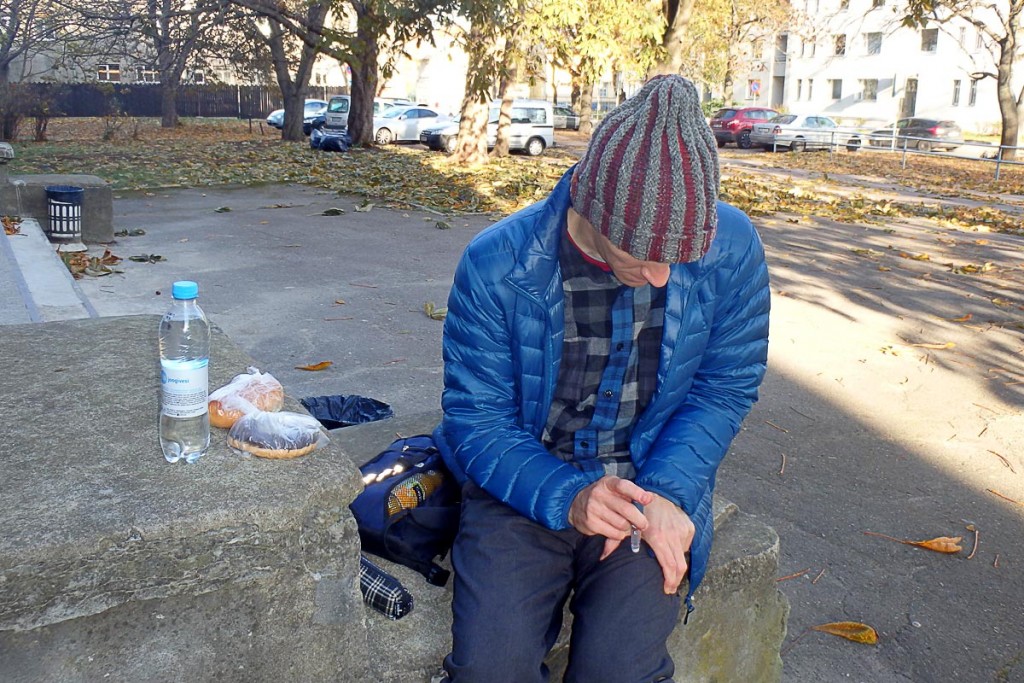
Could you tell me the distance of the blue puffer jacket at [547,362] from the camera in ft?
7.72

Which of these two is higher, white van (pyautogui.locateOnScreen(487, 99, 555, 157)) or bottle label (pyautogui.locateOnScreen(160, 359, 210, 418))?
white van (pyautogui.locateOnScreen(487, 99, 555, 157))

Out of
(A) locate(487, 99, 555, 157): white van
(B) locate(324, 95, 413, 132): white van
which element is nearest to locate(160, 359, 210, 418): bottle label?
(A) locate(487, 99, 555, 157): white van

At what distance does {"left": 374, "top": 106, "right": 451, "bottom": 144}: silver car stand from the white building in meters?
19.4

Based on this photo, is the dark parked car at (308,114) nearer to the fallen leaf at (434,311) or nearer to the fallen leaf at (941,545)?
the fallen leaf at (434,311)

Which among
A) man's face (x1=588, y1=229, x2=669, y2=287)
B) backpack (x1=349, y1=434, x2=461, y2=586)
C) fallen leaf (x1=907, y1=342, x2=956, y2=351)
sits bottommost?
fallen leaf (x1=907, y1=342, x2=956, y2=351)

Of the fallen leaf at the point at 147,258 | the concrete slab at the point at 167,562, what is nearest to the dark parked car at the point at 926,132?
the fallen leaf at the point at 147,258

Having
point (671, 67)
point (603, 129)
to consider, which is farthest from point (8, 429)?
point (671, 67)

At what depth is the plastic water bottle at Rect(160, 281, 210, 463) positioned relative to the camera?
2.06 metres

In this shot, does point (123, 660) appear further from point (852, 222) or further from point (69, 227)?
point (852, 222)

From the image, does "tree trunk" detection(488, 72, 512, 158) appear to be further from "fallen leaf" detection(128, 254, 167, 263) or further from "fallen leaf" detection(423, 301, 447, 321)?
"fallen leaf" detection(423, 301, 447, 321)

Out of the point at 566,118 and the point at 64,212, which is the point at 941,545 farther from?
the point at 566,118

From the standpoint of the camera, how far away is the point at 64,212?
9359 millimetres

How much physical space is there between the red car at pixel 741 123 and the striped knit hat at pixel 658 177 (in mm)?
33483

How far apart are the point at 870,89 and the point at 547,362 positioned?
5430 cm
